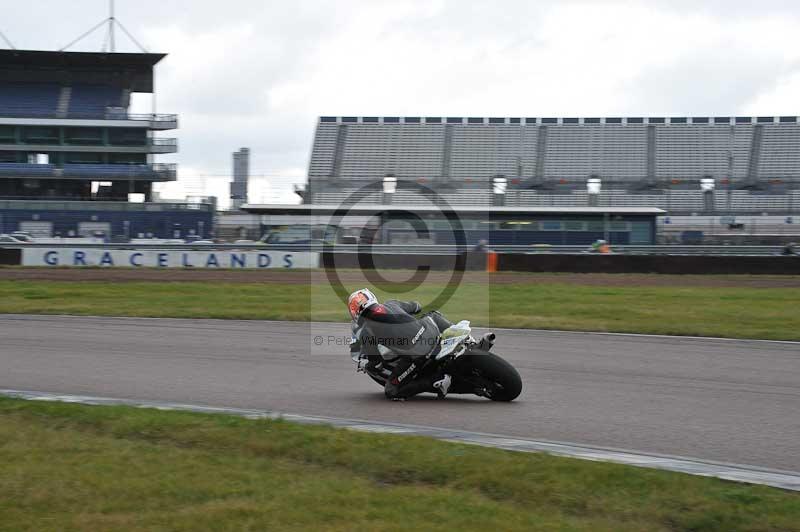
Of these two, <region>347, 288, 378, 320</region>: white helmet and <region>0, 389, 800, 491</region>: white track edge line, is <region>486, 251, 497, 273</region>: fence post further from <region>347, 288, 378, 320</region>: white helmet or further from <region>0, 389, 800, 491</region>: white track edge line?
<region>0, 389, 800, 491</region>: white track edge line

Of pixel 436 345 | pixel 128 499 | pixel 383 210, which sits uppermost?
pixel 383 210

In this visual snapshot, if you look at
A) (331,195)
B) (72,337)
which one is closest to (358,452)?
(72,337)

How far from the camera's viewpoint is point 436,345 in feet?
25.5

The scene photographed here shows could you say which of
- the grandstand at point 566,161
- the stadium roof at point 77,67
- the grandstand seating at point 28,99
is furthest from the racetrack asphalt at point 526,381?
the stadium roof at point 77,67

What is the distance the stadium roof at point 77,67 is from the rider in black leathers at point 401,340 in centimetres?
5329

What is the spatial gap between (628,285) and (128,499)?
62.0 feet

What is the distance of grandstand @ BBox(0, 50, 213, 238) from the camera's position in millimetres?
53344

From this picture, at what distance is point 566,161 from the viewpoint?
48938 millimetres

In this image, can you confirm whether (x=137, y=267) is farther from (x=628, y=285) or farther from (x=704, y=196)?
(x=704, y=196)

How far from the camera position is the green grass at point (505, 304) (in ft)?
47.7

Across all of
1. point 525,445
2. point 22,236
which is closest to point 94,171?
point 22,236

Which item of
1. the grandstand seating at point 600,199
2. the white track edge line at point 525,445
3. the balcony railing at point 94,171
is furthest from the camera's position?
the balcony railing at point 94,171

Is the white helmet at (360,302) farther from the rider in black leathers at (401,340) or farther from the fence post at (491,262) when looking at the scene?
the fence post at (491,262)

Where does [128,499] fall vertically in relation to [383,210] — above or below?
below
